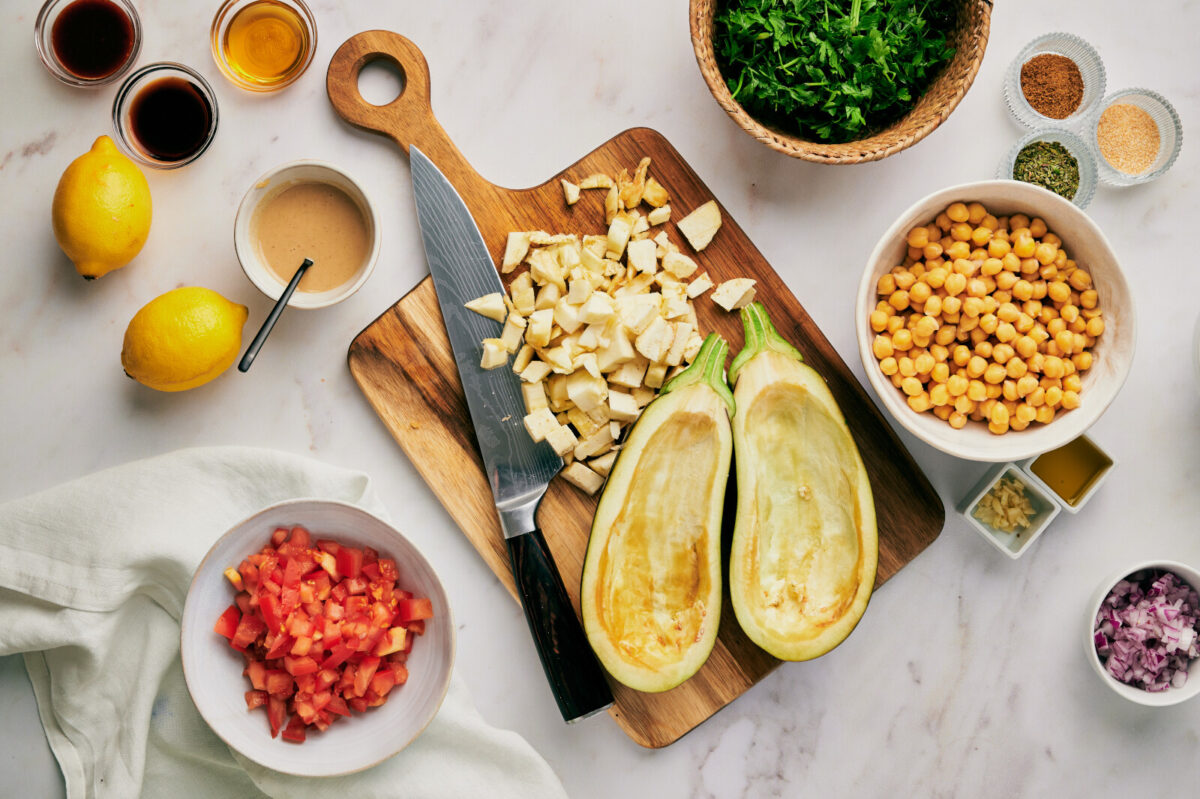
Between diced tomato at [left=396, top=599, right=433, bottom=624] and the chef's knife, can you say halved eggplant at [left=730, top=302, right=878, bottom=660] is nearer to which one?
the chef's knife

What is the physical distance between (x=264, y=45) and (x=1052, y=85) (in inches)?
74.3

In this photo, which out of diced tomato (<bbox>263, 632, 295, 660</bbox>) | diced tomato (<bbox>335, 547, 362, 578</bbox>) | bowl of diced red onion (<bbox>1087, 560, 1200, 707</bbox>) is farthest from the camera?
bowl of diced red onion (<bbox>1087, 560, 1200, 707</bbox>)

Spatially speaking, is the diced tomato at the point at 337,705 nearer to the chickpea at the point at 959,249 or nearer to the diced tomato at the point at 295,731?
the diced tomato at the point at 295,731

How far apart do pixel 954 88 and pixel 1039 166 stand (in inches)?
13.3

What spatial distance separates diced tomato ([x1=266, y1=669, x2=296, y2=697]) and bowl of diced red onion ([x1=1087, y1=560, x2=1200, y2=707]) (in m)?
1.74

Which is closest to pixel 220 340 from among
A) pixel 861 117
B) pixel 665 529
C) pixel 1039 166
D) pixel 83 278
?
pixel 83 278

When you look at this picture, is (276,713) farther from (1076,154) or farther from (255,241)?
(1076,154)

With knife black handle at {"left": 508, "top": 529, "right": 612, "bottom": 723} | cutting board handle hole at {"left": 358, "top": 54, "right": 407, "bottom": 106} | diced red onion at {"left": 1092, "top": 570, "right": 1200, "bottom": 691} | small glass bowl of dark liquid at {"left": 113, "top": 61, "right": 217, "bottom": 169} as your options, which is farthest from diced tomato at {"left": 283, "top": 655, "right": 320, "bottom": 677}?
diced red onion at {"left": 1092, "top": 570, "right": 1200, "bottom": 691}

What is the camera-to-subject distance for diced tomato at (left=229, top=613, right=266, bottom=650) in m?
1.55

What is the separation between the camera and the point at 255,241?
67.9 inches

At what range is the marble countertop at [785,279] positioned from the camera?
185 centimetres

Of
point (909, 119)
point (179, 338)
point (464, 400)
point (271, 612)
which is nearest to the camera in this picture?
point (271, 612)

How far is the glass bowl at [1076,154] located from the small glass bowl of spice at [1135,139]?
68mm

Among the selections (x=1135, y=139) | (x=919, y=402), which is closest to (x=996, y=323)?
(x=919, y=402)
